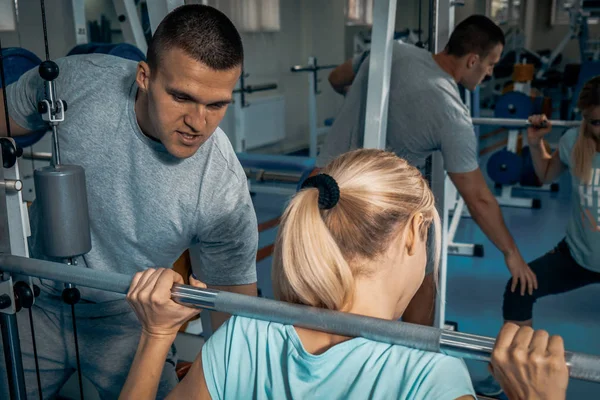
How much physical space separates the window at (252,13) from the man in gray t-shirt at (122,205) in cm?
446

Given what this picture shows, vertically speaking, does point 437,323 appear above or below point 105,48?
below

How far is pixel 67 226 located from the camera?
1219 millimetres

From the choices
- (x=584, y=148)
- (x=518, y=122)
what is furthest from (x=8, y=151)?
(x=518, y=122)

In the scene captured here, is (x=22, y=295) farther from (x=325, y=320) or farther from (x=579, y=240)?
(x=579, y=240)

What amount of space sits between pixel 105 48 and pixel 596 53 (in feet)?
22.4

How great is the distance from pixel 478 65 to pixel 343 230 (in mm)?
1677

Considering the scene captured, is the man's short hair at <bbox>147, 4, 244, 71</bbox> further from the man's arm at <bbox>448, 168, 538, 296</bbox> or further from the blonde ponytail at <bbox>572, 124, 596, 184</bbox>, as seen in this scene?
the blonde ponytail at <bbox>572, 124, 596, 184</bbox>

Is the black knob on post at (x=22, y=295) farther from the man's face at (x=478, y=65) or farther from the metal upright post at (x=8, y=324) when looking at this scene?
the man's face at (x=478, y=65)

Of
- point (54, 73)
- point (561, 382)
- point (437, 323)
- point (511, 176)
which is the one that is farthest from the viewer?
point (511, 176)

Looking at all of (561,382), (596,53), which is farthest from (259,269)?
(596,53)

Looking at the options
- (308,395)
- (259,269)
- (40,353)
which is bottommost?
(259,269)

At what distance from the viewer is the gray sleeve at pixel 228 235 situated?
1.47m

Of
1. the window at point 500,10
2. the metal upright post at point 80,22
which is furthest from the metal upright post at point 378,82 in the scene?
the window at point 500,10

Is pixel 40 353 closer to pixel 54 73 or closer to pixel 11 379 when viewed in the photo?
pixel 11 379
